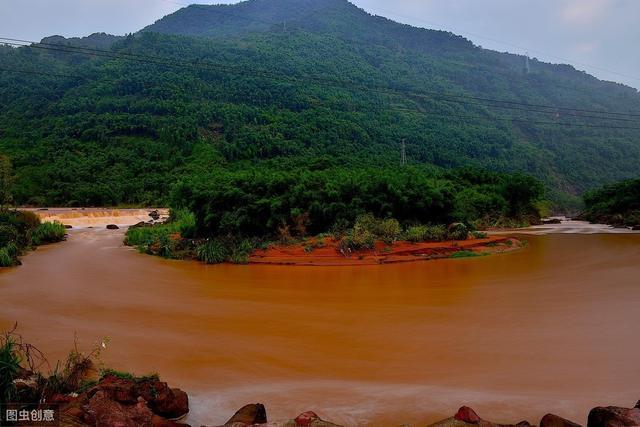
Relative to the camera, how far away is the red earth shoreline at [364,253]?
17.4 metres

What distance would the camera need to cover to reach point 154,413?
5.38 m

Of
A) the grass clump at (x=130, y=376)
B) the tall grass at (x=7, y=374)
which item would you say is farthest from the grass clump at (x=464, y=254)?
the tall grass at (x=7, y=374)

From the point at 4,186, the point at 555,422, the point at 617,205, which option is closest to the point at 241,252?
the point at 555,422

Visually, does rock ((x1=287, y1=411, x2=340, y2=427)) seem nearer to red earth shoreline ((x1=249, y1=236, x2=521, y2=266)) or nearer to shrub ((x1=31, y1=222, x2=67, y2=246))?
red earth shoreline ((x1=249, y1=236, x2=521, y2=266))

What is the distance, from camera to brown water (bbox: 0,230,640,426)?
6.20 metres

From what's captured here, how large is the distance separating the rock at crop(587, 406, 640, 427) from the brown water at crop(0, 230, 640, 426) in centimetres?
61

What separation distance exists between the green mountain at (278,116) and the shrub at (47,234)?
11.3 meters

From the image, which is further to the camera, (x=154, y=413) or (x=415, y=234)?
(x=415, y=234)

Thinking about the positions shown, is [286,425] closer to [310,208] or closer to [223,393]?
[223,393]

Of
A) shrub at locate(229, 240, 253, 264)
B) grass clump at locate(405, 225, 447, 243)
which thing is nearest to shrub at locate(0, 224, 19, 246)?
shrub at locate(229, 240, 253, 264)

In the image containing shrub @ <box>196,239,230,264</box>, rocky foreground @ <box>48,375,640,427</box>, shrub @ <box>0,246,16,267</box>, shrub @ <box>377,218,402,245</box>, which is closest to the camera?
rocky foreground @ <box>48,375,640,427</box>

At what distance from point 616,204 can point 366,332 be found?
34868 millimetres

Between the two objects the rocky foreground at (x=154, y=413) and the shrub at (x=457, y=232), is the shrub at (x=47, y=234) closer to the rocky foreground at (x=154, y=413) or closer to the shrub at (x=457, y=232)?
the shrub at (x=457, y=232)

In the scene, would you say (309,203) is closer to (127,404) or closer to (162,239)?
(162,239)
